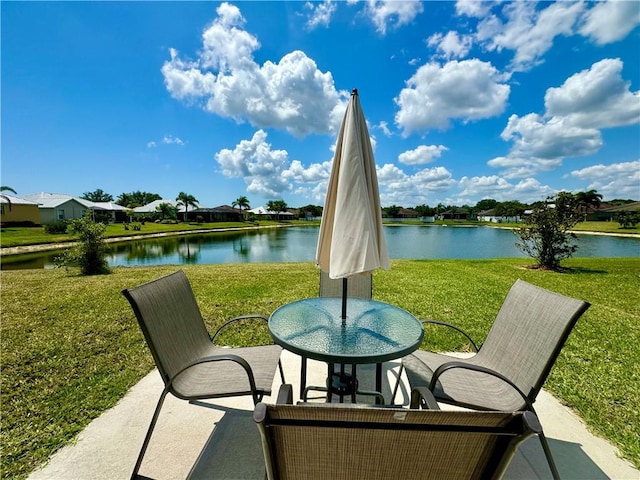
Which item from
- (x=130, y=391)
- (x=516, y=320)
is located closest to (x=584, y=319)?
(x=516, y=320)

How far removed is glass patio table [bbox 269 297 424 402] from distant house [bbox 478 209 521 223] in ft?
258

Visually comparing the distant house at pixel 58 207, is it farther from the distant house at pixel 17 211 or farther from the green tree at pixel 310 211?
the green tree at pixel 310 211

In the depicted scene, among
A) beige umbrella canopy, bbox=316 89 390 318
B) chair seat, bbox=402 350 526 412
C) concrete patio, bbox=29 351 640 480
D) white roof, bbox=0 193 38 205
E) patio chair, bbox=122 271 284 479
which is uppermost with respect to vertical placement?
white roof, bbox=0 193 38 205

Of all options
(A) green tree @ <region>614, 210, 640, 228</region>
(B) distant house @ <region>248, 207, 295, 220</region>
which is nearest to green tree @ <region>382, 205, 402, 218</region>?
(B) distant house @ <region>248, 207, 295, 220</region>

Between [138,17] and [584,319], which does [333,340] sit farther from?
[138,17]

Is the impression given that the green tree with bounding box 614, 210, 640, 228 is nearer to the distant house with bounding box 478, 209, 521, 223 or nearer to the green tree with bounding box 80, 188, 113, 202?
the distant house with bounding box 478, 209, 521, 223

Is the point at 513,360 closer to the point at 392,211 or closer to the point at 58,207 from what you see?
the point at 58,207

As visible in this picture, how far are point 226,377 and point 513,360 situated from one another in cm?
196

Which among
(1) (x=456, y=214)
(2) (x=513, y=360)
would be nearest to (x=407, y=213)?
(1) (x=456, y=214)

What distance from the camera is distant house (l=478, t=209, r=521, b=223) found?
6831 cm

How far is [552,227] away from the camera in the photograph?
7934 mm

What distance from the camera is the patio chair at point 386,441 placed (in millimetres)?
696

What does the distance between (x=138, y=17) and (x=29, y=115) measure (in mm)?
15642

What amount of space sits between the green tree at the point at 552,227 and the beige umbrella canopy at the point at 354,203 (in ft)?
28.7
